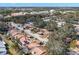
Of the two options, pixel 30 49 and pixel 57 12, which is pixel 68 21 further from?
pixel 30 49

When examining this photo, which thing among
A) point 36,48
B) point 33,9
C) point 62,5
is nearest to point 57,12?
point 62,5

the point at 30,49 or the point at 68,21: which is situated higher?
the point at 68,21

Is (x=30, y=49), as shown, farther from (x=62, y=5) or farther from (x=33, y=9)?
(x=62, y=5)
